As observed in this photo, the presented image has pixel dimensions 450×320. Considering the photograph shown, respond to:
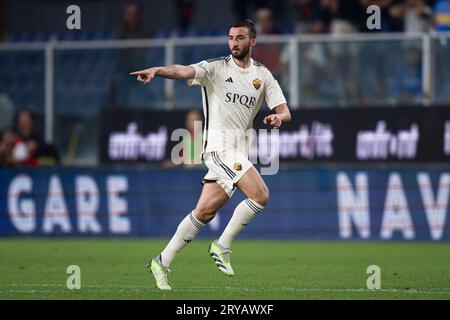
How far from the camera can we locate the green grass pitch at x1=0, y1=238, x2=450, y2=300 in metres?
9.91

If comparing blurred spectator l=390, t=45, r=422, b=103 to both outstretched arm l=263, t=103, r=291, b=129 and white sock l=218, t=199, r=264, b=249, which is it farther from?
white sock l=218, t=199, r=264, b=249

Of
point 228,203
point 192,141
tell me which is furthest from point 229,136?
point 192,141

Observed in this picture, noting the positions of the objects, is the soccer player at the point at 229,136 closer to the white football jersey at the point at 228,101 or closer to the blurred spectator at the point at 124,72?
the white football jersey at the point at 228,101

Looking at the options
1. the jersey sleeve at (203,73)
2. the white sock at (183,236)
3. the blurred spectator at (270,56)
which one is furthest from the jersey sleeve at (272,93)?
the blurred spectator at (270,56)

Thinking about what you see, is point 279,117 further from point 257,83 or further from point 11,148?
point 11,148

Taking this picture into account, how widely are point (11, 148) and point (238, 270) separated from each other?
26.1 feet

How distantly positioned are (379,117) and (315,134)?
3.51 ft

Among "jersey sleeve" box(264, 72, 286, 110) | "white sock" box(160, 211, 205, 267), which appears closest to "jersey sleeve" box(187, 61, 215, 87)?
"jersey sleeve" box(264, 72, 286, 110)

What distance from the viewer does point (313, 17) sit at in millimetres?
20531

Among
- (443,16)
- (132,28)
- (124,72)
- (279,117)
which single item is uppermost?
(443,16)

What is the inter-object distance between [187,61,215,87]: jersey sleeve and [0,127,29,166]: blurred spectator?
29.9 ft

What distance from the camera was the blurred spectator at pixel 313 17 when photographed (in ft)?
65.4

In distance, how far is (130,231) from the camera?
1841 centimetres
